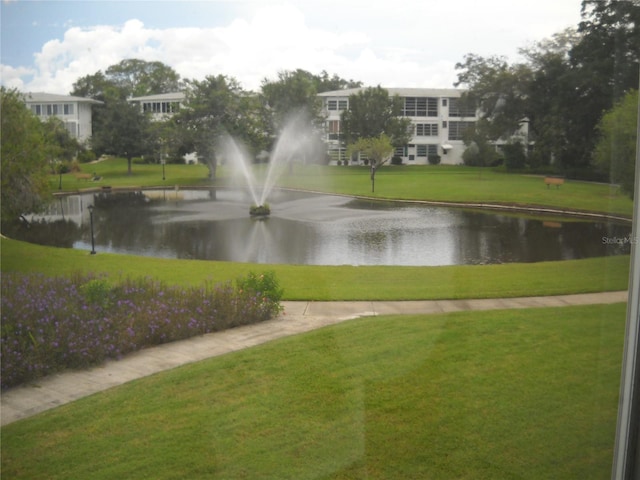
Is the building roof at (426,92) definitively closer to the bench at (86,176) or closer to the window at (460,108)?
the window at (460,108)

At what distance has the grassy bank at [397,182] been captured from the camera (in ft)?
11.0

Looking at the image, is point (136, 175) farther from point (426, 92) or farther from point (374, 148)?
point (426, 92)

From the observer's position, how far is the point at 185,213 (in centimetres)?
396

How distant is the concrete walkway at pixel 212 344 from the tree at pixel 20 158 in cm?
104

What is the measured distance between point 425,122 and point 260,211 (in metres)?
1.16

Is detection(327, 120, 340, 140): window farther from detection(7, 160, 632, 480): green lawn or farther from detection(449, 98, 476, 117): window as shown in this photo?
detection(7, 160, 632, 480): green lawn

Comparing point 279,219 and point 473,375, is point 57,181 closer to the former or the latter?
point 279,219

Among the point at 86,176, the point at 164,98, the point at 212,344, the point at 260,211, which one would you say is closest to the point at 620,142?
the point at 260,211

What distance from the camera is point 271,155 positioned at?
3.64m

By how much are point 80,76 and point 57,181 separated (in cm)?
63

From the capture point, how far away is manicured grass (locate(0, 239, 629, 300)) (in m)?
3.21

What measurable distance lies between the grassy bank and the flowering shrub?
0.67 metres

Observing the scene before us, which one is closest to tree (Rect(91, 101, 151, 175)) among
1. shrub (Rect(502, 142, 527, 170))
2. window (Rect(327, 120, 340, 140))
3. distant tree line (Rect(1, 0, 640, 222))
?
distant tree line (Rect(1, 0, 640, 222))

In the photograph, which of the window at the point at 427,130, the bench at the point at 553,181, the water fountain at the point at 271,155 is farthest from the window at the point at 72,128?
the bench at the point at 553,181
